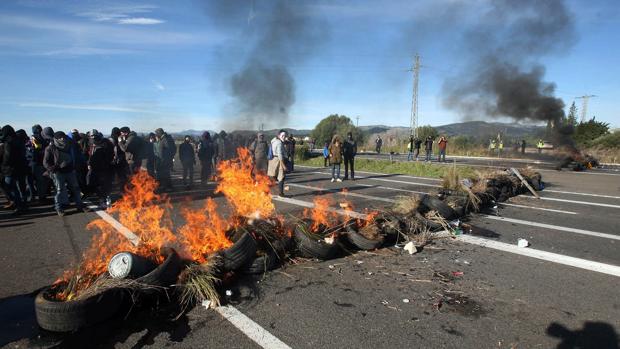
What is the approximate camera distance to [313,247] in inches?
192

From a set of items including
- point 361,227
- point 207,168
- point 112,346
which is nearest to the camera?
point 112,346

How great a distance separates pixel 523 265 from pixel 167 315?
470 centimetres

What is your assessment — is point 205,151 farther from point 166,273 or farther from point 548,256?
point 548,256

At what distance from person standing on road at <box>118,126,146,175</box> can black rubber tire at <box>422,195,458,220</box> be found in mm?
7433

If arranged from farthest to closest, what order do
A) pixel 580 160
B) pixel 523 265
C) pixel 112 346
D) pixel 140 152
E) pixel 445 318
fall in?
1. pixel 580 160
2. pixel 140 152
3. pixel 523 265
4. pixel 445 318
5. pixel 112 346

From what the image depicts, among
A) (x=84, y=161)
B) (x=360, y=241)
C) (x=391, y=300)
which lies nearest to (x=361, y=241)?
(x=360, y=241)

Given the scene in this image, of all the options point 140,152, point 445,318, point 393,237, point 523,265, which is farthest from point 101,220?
point 523,265

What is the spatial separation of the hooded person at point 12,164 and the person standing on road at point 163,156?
3.25 m

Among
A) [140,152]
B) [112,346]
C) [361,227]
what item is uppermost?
[140,152]

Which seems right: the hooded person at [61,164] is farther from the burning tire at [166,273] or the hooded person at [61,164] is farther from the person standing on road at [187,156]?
the burning tire at [166,273]

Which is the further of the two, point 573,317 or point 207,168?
point 207,168

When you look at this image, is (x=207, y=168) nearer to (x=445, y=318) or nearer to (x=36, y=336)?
(x=36, y=336)

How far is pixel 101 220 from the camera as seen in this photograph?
23.5 feet

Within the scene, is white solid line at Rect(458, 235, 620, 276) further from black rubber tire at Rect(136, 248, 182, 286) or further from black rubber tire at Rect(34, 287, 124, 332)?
black rubber tire at Rect(34, 287, 124, 332)
